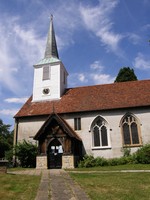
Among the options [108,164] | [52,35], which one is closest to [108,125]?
[108,164]

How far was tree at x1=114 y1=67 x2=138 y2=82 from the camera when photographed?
129ft

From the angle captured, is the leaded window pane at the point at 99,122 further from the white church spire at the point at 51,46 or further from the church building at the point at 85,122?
the white church spire at the point at 51,46

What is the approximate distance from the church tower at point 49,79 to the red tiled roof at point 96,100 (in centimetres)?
106

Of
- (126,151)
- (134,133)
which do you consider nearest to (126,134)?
(134,133)

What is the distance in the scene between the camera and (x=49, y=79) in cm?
3078

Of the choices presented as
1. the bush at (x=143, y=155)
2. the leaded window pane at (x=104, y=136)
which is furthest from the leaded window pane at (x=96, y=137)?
the bush at (x=143, y=155)

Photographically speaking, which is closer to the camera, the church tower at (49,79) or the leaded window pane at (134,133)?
the leaded window pane at (134,133)

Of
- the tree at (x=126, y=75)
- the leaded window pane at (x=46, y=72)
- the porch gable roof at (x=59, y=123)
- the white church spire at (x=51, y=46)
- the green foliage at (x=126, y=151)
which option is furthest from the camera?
the tree at (x=126, y=75)

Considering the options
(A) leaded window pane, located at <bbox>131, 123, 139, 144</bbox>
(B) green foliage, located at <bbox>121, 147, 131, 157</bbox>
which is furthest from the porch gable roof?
(A) leaded window pane, located at <bbox>131, 123, 139, 144</bbox>

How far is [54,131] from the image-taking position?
75.2 ft

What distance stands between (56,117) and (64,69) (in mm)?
12499

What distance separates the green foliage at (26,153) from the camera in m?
23.7

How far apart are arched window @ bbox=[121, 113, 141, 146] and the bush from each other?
58.8 inches

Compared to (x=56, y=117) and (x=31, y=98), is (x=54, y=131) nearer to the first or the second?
(x=56, y=117)
